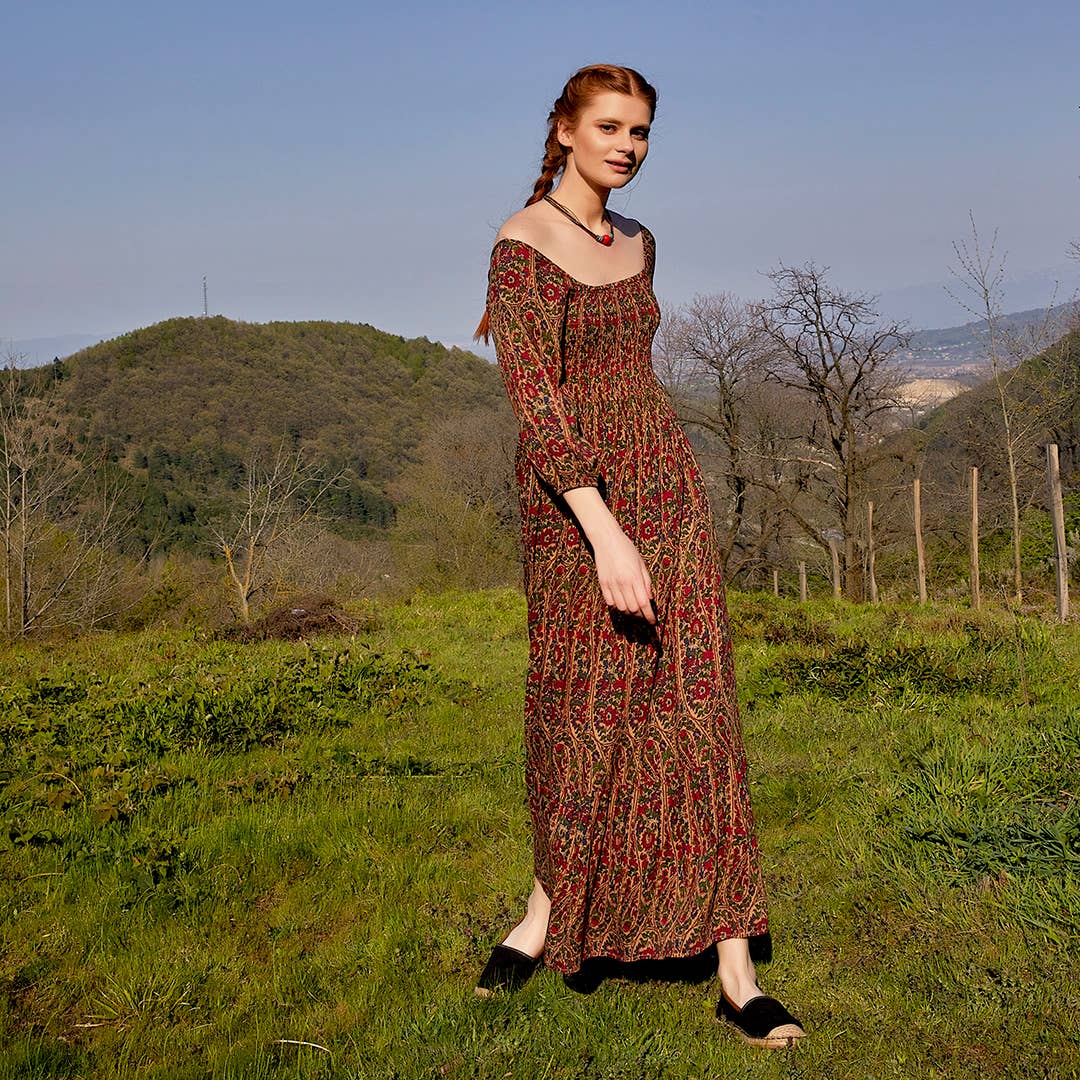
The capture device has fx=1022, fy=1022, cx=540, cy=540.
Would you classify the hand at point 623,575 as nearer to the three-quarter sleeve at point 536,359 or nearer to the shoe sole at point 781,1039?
the three-quarter sleeve at point 536,359

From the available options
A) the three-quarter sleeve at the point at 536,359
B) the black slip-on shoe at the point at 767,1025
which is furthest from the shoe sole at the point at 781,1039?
the three-quarter sleeve at the point at 536,359

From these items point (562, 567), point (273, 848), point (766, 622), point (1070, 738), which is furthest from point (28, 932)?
point (766, 622)

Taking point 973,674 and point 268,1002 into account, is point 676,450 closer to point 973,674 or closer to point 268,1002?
point 268,1002

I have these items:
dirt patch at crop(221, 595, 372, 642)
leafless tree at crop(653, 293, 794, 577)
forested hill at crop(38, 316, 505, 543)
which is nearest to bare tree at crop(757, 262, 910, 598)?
leafless tree at crop(653, 293, 794, 577)

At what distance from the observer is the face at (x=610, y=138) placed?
91.7 inches

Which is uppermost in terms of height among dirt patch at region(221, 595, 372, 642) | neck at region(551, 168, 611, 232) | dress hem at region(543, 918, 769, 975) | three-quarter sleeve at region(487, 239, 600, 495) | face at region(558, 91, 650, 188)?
face at region(558, 91, 650, 188)

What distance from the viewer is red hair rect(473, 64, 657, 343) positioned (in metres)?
2.32

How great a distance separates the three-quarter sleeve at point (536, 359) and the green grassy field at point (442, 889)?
4.01 feet

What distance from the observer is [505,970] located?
8.03 feet

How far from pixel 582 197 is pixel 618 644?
106 centimetres

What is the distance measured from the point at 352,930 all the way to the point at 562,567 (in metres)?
1.25

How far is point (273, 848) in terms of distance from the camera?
3.32 m

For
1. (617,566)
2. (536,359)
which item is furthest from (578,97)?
(617,566)

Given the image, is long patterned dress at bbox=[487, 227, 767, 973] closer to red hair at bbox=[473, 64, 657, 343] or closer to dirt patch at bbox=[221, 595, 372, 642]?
red hair at bbox=[473, 64, 657, 343]
